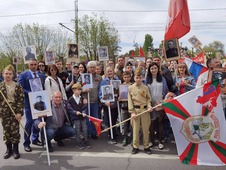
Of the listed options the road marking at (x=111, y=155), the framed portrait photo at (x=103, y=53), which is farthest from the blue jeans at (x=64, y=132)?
the framed portrait photo at (x=103, y=53)

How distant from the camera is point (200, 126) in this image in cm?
414

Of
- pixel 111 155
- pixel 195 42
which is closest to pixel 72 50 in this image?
pixel 111 155

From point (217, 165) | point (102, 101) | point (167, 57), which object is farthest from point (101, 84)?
point (217, 165)

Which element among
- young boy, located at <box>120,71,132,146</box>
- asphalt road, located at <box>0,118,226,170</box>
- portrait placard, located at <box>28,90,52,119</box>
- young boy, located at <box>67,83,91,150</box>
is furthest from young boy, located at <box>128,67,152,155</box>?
portrait placard, located at <box>28,90,52,119</box>

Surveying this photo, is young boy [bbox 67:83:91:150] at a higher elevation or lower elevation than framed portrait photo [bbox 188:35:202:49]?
lower

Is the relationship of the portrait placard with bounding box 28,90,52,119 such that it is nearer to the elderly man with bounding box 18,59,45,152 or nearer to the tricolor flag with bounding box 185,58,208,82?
the elderly man with bounding box 18,59,45,152

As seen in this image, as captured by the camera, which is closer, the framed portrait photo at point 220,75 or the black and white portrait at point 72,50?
the framed portrait photo at point 220,75

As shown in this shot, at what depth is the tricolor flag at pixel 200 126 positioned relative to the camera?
4.05 meters

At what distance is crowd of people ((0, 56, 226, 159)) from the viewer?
5.03 meters

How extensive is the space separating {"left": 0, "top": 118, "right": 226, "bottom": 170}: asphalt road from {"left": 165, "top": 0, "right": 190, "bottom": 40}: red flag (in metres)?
2.52

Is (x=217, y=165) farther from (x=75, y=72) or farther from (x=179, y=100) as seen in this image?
(x=75, y=72)

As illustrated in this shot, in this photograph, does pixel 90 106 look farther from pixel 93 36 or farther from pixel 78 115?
pixel 93 36

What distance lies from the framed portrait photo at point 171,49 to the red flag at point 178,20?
0.32m

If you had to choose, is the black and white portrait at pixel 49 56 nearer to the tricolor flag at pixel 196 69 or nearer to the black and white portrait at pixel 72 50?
the black and white portrait at pixel 72 50
